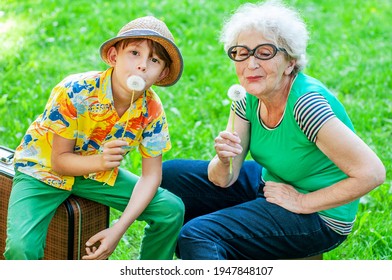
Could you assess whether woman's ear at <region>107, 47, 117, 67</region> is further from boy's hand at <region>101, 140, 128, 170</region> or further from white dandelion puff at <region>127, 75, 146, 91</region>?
boy's hand at <region>101, 140, 128, 170</region>

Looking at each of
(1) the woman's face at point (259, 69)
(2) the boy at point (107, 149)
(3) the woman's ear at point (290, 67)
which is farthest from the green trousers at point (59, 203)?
(3) the woman's ear at point (290, 67)

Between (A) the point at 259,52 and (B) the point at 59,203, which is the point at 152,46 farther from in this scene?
(B) the point at 59,203

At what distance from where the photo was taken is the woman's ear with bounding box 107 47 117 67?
2762mm

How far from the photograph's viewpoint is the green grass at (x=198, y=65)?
154 inches

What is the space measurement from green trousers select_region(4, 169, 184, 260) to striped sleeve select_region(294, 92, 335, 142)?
593 mm

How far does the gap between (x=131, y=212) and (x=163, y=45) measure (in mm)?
647

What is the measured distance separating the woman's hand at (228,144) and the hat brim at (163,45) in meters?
0.32

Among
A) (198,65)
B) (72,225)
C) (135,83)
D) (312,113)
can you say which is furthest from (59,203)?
(198,65)

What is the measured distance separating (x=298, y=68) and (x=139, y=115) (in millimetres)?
647

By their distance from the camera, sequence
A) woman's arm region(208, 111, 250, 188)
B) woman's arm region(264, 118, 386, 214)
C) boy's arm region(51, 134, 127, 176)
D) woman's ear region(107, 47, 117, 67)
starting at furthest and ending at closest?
woman's arm region(208, 111, 250, 188) < woman's ear region(107, 47, 117, 67) < boy's arm region(51, 134, 127, 176) < woman's arm region(264, 118, 386, 214)

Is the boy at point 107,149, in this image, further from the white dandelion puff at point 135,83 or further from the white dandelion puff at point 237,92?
the white dandelion puff at point 237,92

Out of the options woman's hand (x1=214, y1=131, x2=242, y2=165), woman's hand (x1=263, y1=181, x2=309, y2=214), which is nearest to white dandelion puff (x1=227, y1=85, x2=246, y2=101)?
woman's hand (x1=214, y1=131, x2=242, y2=165)
